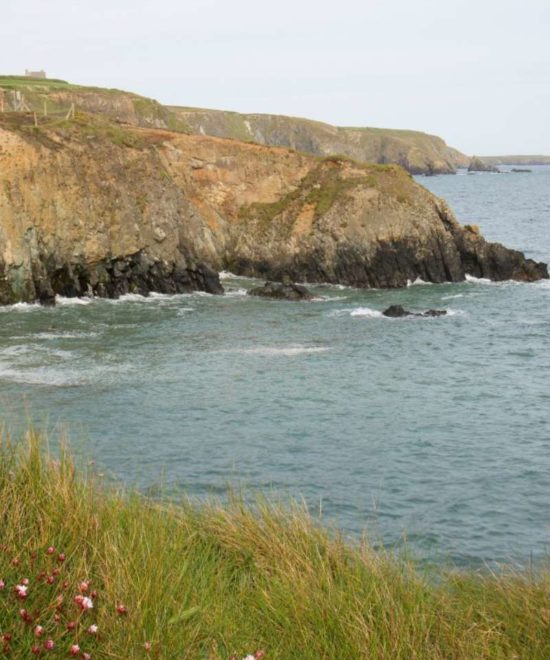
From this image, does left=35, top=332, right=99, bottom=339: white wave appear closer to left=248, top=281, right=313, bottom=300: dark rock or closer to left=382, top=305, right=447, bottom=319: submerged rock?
left=248, top=281, right=313, bottom=300: dark rock

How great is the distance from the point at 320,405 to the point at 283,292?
924 inches

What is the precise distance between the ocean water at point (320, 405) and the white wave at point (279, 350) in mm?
122

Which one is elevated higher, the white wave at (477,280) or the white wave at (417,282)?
the white wave at (417,282)

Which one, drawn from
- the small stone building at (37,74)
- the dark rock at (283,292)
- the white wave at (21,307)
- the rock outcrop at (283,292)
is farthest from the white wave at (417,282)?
the small stone building at (37,74)

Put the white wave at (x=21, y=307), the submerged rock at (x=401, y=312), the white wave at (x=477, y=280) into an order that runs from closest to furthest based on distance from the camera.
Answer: the white wave at (x=21, y=307) < the submerged rock at (x=401, y=312) < the white wave at (x=477, y=280)

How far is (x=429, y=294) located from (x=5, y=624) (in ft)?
159

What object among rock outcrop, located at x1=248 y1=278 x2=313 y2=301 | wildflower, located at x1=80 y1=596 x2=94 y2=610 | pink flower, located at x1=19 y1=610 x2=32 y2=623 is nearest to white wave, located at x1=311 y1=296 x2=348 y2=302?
rock outcrop, located at x1=248 y1=278 x2=313 y2=301

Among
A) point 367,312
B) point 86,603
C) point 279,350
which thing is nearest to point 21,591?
point 86,603

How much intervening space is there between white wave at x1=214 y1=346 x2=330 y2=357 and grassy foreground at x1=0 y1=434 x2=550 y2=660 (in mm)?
24983

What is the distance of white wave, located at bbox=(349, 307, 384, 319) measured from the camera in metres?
45.4

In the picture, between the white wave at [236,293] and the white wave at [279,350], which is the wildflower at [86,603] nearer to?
the white wave at [279,350]

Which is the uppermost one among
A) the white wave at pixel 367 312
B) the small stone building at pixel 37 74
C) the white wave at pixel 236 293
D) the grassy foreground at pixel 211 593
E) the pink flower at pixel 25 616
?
the small stone building at pixel 37 74

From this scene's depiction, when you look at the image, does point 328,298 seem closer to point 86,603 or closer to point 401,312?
point 401,312

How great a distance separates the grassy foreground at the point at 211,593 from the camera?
717 cm
